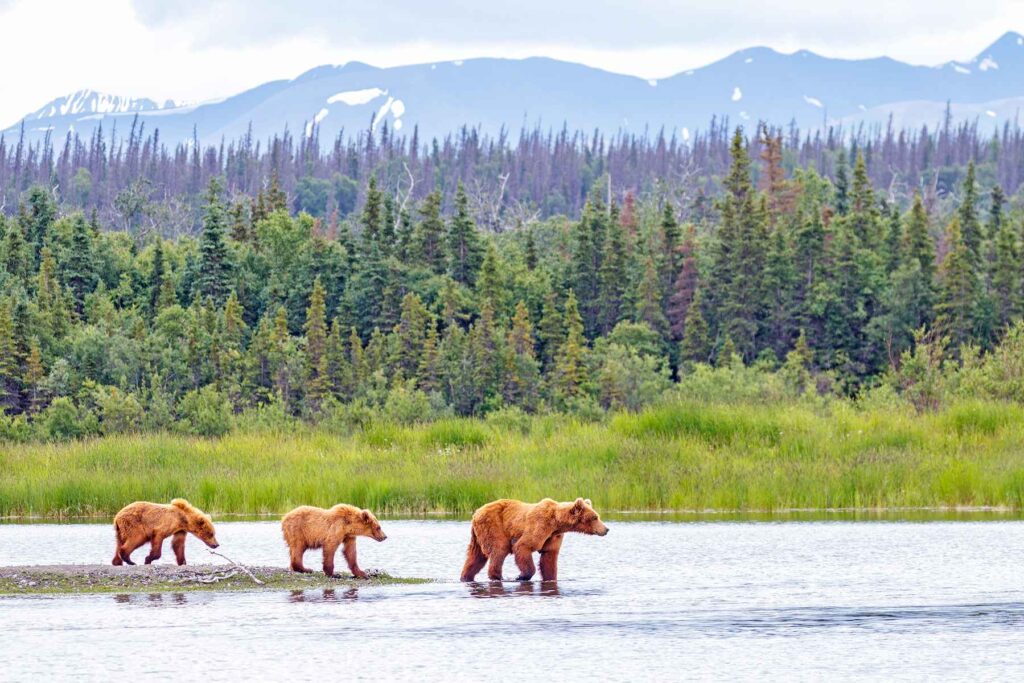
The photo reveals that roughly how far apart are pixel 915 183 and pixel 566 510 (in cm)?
18175

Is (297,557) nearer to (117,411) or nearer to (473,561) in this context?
(473,561)

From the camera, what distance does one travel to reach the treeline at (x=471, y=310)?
69812mm

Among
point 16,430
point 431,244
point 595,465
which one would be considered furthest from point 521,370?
point 595,465

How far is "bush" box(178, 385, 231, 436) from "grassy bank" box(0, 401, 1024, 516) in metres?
19.0

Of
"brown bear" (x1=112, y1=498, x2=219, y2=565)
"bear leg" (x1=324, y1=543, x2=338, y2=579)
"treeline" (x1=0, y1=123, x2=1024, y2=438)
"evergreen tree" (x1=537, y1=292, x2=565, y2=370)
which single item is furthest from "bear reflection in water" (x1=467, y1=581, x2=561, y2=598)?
"evergreen tree" (x1=537, y1=292, x2=565, y2=370)

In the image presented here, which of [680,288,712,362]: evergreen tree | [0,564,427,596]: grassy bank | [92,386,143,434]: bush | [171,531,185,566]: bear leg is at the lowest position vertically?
[92,386,143,434]: bush

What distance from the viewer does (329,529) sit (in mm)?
21000

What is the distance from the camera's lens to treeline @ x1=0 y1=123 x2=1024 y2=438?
69812mm

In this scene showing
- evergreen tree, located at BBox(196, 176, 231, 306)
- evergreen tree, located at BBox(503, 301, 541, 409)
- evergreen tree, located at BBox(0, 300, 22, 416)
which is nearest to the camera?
evergreen tree, located at BBox(0, 300, 22, 416)

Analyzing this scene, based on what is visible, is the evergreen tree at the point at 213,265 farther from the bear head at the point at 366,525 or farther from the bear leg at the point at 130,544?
the bear head at the point at 366,525

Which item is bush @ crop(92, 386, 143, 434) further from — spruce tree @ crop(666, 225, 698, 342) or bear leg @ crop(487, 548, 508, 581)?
bear leg @ crop(487, 548, 508, 581)

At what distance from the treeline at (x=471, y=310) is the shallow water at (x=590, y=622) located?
134 ft

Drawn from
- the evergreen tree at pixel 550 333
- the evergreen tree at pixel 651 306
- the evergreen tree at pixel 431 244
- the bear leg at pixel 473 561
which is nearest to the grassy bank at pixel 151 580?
the bear leg at pixel 473 561

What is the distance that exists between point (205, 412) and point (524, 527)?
4352 centimetres
